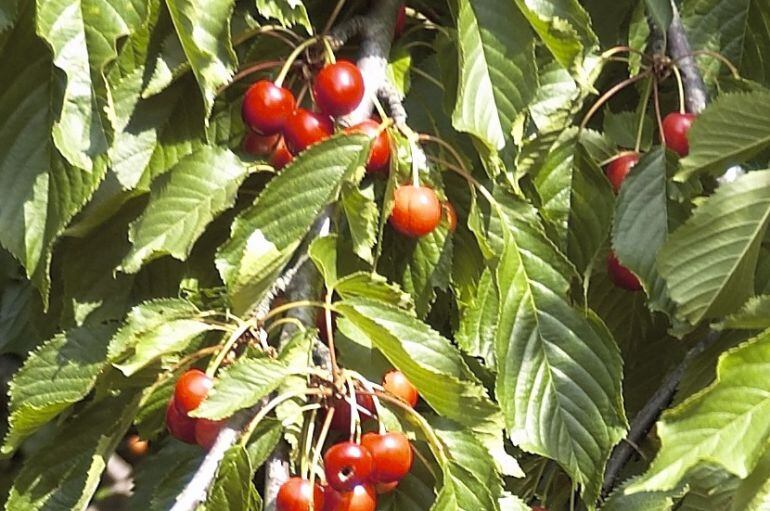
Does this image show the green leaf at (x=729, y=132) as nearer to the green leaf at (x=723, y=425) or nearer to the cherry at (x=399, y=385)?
the green leaf at (x=723, y=425)

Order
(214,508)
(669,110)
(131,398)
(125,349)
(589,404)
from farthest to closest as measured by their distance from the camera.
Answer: (669,110) → (131,398) → (589,404) → (125,349) → (214,508)

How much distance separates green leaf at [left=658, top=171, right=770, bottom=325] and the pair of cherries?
52 centimetres

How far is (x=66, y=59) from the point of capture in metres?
1.18

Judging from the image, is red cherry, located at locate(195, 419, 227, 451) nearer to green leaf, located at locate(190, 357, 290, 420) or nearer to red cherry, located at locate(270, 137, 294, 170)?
green leaf, located at locate(190, 357, 290, 420)

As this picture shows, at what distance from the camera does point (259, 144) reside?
1469 millimetres

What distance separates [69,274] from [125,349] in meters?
0.26

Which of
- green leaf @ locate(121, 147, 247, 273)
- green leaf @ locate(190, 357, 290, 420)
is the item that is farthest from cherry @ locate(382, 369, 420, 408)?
green leaf @ locate(121, 147, 247, 273)

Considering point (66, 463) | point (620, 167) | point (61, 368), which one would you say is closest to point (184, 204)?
point (61, 368)

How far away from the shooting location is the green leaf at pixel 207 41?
1.22m

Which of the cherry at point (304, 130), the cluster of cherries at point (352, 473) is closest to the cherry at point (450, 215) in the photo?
the cherry at point (304, 130)

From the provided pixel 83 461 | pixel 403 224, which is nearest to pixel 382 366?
pixel 403 224

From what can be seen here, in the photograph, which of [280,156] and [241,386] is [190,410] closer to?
[241,386]

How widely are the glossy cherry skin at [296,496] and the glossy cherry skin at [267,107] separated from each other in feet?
1.43

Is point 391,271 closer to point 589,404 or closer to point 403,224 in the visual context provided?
point 403,224
